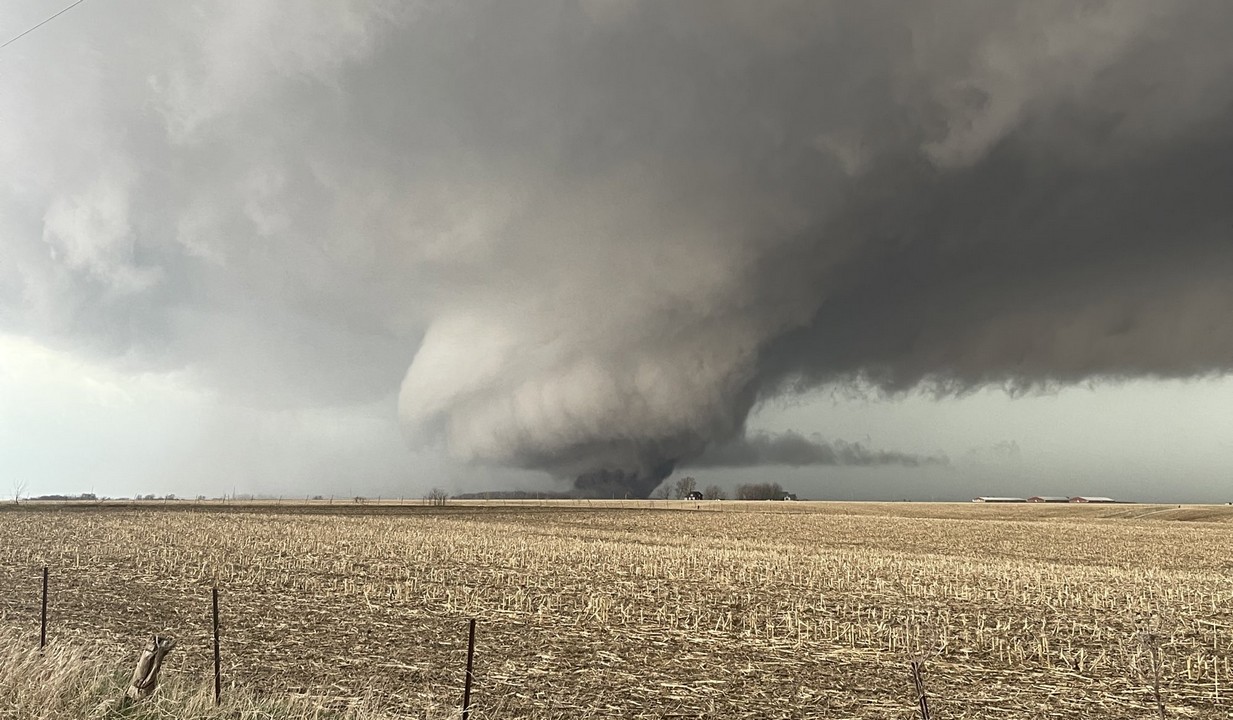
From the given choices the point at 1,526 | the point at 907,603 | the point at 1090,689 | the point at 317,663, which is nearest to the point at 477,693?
the point at 317,663

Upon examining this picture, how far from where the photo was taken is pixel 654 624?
826 inches

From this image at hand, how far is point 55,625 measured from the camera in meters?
18.8

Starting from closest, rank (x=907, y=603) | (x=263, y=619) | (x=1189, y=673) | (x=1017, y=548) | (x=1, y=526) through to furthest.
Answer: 1. (x=1189, y=673)
2. (x=263, y=619)
3. (x=907, y=603)
4. (x=1017, y=548)
5. (x=1, y=526)

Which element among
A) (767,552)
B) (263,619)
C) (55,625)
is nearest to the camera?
(55,625)

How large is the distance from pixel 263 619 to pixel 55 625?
15.7ft

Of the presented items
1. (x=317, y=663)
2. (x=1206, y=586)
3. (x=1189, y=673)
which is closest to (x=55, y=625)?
(x=317, y=663)

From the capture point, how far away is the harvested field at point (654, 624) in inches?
553

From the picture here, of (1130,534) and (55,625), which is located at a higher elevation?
(55,625)

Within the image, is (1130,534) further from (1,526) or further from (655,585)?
(1,526)

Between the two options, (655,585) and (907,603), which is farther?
(655,585)

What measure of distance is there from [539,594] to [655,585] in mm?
5215

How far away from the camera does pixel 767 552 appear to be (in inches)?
1775

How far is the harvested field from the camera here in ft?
46.1

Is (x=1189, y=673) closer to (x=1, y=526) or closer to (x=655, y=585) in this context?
(x=655, y=585)
